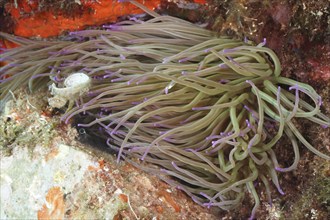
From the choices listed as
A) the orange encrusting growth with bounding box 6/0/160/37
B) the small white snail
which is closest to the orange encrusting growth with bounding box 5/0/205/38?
the orange encrusting growth with bounding box 6/0/160/37

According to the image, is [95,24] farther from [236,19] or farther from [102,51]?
[236,19]

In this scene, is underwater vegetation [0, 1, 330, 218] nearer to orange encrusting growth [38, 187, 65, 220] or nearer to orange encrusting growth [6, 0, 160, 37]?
orange encrusting growth [6, 0, 160, 37]

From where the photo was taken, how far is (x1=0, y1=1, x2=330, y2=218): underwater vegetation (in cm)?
236

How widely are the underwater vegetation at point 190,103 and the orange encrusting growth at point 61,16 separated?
157 millimetres

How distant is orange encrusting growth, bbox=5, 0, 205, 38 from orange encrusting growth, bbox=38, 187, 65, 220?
1524mm

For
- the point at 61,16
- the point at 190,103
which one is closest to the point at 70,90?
the point at 61,16

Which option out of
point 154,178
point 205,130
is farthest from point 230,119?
point 154,178

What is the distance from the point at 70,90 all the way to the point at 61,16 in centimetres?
80

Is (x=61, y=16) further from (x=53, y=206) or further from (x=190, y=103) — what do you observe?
(x=53, y=206)

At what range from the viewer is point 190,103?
7.98 feet

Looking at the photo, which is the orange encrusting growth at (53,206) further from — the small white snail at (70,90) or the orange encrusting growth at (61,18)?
the orange encrusting growth at (61,18)

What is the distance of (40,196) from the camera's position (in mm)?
2154

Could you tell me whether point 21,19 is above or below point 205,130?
above

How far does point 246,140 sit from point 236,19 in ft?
2.81
